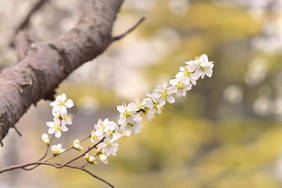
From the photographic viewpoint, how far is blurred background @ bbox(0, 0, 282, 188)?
Result: 7.55 metres

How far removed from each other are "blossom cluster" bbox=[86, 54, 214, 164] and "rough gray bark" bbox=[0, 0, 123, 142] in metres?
0.29

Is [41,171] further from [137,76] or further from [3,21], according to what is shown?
[3,21]

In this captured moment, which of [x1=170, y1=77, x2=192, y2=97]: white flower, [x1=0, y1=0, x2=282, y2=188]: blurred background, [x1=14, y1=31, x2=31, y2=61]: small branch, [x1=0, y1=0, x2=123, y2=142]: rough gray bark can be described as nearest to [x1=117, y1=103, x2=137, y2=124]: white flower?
[x1=170, y1=77, x2=192, y2=97]: white flower

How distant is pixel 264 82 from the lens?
336 inches

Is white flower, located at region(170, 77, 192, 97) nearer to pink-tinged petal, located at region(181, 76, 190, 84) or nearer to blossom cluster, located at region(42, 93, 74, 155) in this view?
pink-tinged petal, located at region(181, 76, 190, 84)

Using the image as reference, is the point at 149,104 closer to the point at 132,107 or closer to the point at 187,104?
the point at 132,107

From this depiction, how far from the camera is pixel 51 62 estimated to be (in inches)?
59.0

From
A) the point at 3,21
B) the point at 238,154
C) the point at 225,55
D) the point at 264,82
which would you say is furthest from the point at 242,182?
the point at 3,21

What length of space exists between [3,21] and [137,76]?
201 inches

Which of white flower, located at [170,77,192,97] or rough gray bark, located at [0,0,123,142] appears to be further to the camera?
rough gray bark, located at [0,0,123,142]

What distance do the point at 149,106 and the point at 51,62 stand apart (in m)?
0.53

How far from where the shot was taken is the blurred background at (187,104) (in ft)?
24.8

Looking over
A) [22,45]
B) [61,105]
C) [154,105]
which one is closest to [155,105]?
[154,105]

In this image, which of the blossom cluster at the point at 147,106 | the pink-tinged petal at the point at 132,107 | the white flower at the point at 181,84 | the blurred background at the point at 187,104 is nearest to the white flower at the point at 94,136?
the blossom cluster at the point at 147,106
